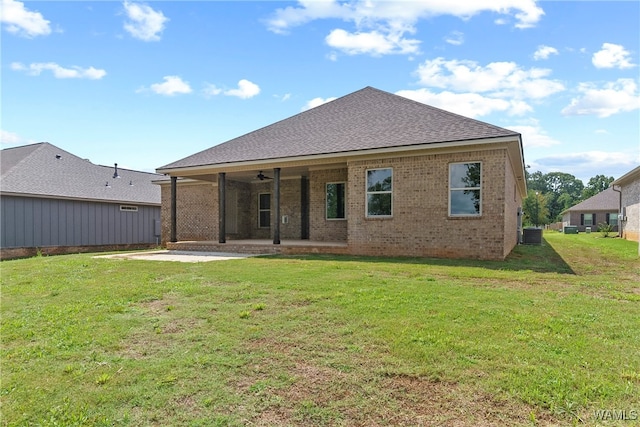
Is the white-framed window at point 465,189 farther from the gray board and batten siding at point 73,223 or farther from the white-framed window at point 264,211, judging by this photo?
the gray board and batten siding at point 73,223

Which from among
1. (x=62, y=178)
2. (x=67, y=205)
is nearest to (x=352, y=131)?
(x=67, y=205)

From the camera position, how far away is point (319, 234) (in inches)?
614

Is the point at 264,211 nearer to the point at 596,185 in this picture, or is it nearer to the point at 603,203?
the point at 603,203

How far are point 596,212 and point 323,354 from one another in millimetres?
51614

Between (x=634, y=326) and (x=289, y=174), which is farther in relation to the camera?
(x=289, y=174)

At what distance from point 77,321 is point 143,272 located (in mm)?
3988

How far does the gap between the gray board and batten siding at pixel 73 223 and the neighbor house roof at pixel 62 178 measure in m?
0.44

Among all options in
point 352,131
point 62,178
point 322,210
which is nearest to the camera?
point 352,131

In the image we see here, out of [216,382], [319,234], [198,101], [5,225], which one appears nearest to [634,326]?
[216,382]

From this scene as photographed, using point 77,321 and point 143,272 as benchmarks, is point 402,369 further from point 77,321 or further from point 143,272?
point 143,272

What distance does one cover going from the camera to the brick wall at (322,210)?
15270 millimetres

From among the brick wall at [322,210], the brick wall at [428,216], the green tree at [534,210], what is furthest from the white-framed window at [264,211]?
the green tree at [534,210]

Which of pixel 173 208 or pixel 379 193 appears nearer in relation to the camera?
pixel 379 193

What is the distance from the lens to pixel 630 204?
2280cm
